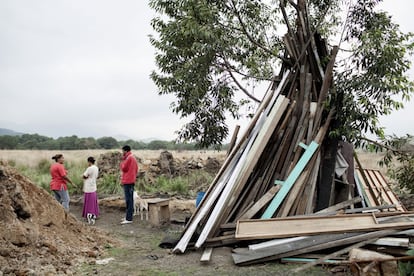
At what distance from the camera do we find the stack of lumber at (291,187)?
19.1ft

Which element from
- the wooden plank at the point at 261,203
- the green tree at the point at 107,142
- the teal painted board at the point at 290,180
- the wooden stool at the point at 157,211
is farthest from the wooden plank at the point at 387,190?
the green tree at the point at 107,142

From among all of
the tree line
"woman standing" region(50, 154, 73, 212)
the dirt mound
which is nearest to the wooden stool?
the dirt mound

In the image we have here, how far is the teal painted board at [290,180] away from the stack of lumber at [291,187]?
0.7 inches

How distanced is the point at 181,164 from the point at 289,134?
10615 mm

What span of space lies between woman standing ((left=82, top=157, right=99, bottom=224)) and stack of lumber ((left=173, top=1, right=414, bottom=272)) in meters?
3.44

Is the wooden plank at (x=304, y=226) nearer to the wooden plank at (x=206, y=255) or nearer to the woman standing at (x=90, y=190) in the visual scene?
the wooden plank at (x=206, y=255)

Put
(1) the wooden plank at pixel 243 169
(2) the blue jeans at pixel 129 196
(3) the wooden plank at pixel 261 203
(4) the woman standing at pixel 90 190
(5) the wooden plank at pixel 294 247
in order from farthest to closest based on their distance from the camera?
(4) the woman standing at pixel 90 190 < (2) the blue jeans at pixel 129 196 < (3) the wooden plank at pixel 261 203 < (1) the wooden plank at pixel 243 169 < (5) the wooden plank at pixel 294 247

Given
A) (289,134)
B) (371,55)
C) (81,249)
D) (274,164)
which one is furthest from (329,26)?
(81,249)

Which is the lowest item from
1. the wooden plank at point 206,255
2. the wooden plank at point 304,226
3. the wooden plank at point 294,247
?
the wooden plank at point 206,255

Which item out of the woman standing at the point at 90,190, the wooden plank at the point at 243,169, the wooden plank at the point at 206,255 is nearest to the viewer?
the wooden plank at the point at 206,255

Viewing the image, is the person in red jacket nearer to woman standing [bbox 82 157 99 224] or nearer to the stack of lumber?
woman standing [bbox 82 157 99 224]

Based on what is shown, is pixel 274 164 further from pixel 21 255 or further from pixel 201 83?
pixel 21 255

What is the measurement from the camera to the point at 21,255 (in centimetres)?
556

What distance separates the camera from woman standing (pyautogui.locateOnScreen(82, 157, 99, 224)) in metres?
9.34
